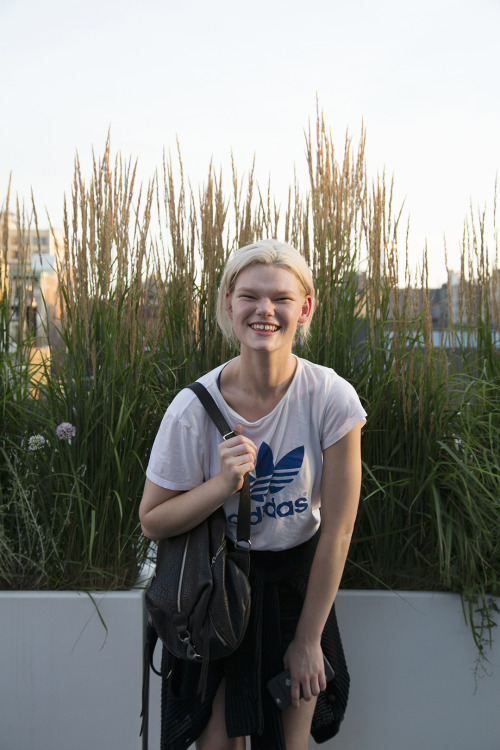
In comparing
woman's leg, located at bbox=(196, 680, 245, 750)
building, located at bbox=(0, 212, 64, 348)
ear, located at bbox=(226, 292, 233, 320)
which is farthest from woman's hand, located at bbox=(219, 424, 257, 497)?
building, located at bbox=(0, 212, 64, 348)

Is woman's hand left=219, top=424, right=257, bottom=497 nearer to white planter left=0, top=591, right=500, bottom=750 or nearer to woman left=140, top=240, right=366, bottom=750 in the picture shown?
woman left=140, top=240, right=366, bottom=750

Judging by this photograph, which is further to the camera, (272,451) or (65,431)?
(65,431)

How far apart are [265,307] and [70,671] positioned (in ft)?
4.10

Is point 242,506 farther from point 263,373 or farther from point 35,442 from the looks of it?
point 35,442

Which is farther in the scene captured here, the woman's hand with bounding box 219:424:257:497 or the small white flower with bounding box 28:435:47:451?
the small white flower with bounding box 28:435:47:451

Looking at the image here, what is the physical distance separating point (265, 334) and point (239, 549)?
0.44 metres

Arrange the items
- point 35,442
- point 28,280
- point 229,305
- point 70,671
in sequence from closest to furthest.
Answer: point 229,305, point 70,671, point 35,442, point 28,280

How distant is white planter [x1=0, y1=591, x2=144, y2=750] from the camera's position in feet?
6.23

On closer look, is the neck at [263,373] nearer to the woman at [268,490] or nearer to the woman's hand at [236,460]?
the woman at [268,490]

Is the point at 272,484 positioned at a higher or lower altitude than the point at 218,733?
higher

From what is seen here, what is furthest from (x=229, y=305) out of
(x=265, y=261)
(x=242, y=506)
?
(x=242, y=506)

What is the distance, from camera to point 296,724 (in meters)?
1.44

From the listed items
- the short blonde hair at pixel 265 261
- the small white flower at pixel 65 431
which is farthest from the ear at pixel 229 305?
the small white flower at pixel 65 431

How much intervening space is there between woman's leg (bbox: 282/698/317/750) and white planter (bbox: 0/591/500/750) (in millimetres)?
516
